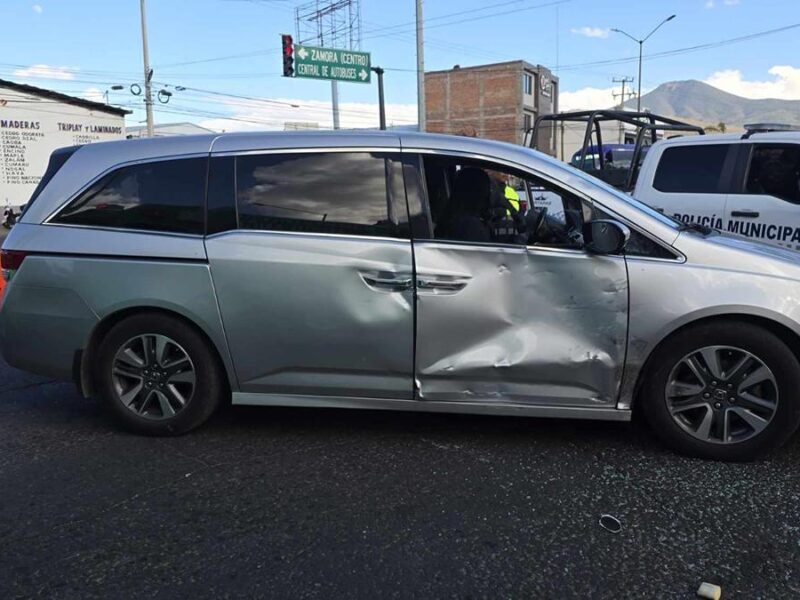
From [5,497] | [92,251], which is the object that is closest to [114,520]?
[5,497]

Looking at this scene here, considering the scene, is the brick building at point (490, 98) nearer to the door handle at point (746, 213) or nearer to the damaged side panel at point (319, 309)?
the door handle at point (746, 213)

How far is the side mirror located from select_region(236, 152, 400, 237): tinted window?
107cm

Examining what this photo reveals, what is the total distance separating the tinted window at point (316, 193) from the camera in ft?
12.7

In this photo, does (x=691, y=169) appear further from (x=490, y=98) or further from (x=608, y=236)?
(x=490, y=98)

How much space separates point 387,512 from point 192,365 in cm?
155

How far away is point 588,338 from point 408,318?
0.98 m

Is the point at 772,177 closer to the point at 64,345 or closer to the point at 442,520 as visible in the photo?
the point at 442,520

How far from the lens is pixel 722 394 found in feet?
12.0

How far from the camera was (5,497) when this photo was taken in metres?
3.45

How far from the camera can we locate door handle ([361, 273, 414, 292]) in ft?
12.3

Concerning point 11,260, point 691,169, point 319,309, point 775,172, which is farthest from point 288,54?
point 319,309

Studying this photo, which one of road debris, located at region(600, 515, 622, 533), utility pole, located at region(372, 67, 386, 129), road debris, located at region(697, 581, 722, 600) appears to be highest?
utility pole, located at region(372, 67, 386, 129)

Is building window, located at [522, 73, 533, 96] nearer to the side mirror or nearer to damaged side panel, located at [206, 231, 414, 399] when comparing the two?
the side mirror

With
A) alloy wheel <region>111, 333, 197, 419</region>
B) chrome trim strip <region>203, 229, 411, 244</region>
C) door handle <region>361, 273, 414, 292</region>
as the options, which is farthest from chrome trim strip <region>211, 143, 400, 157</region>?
alloy wheel <region>111, 333, 197, 419</region>
